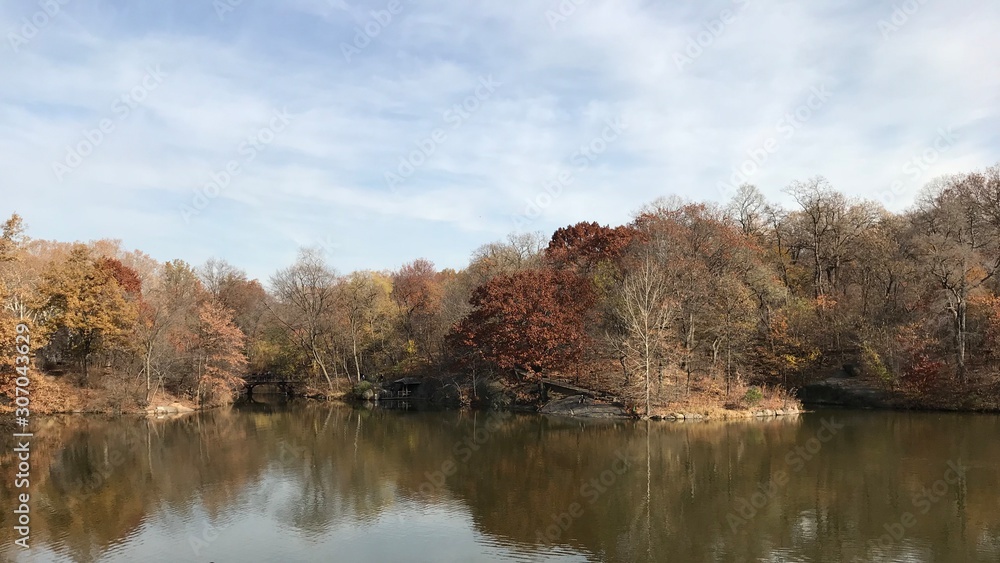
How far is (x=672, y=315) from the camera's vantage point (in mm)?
32000

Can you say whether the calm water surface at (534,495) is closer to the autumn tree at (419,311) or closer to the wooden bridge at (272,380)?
the autumn tree at (419,311)

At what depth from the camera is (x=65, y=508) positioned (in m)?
15.5

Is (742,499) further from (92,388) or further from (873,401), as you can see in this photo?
(92,388)

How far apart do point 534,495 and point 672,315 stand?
18132 millimetres

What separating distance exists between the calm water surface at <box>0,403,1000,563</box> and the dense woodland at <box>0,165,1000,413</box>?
15.1ft

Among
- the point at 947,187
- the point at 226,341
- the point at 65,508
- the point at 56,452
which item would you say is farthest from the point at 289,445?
the point at 947,187

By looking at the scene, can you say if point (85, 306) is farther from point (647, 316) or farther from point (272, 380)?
point (647, 316)

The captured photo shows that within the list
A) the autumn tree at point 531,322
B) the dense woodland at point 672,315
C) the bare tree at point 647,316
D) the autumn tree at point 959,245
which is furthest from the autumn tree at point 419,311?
the autumn tree at point 959,245

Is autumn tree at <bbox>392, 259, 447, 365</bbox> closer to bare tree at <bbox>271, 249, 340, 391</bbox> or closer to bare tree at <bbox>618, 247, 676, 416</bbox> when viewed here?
bare tree at <bbox>271, 249, 340, 391</bbox>

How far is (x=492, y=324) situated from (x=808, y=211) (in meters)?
24.8

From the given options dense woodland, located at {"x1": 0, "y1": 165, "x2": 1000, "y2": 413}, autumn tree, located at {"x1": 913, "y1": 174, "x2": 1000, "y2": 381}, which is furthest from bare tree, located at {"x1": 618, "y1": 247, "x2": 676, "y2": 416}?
autumn tree, located at {"x1": 913, "y1": 174, "x2": 1000, "y2": 381}

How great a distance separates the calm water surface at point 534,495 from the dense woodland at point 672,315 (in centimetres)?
459

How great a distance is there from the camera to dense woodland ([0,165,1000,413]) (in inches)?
1215

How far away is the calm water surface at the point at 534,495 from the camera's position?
12.1m
